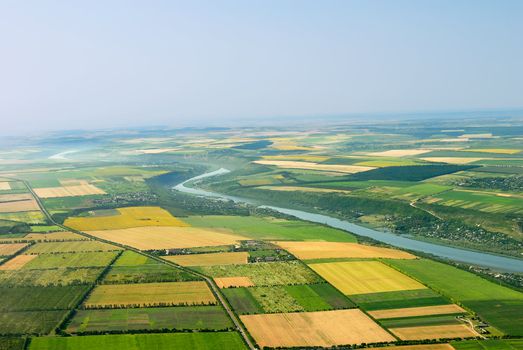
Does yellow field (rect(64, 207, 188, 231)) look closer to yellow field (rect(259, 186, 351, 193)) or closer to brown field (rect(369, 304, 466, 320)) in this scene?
yellow field (rect(259, 186, 351, 193))

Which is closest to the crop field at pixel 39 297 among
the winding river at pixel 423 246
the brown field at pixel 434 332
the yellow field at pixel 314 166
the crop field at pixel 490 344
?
the brown field at pixel 434 332

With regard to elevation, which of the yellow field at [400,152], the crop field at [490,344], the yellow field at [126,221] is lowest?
the crop field at [490,344]

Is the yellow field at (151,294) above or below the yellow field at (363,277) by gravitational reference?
above

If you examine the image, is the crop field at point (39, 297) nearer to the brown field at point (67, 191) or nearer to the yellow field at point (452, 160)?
the brown field at point (67, 191)

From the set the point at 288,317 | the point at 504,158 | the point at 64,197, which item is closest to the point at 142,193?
the point at 64,197

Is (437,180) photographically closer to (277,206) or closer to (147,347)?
(277,206)

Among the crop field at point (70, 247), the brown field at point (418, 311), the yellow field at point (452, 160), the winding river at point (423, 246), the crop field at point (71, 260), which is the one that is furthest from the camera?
the yellow field at point (452, 160)

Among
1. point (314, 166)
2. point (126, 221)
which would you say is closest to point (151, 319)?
point (126, 221)

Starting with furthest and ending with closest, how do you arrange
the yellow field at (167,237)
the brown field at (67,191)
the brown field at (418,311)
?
the brown field at (67,191) < the yellow field at (167,237) < the brown field at (418,311)
